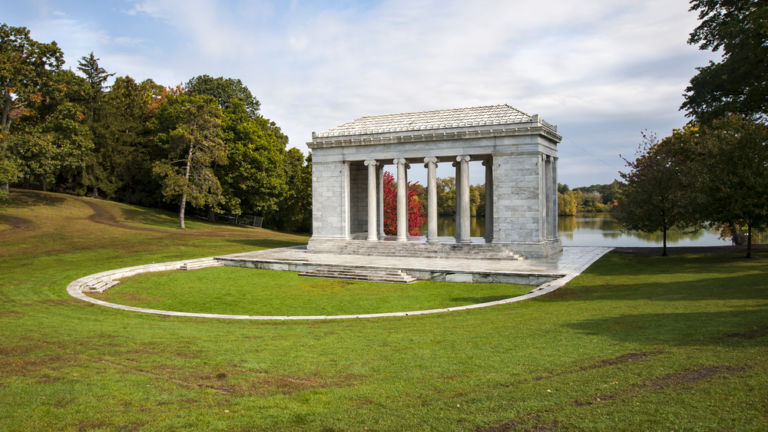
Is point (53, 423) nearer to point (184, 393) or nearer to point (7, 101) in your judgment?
point (184, 393)

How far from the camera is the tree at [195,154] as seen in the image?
52.9 metres

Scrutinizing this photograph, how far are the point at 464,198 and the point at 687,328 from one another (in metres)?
24.4

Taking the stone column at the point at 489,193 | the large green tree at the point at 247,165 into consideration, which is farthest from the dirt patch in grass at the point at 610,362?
the large green tree at the point at 247,165

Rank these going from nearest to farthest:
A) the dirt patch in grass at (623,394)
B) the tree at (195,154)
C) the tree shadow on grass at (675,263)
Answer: the dirt patch in grass at (623,394) < the tree shadow on grass at (675,263) < the tree at (195,154)

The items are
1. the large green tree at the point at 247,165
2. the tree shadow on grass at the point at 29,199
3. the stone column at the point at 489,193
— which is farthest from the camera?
the large green tree at the point at 247,165

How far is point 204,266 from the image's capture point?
33000mm

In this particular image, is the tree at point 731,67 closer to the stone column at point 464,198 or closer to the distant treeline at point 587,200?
the stone column at point 464,198

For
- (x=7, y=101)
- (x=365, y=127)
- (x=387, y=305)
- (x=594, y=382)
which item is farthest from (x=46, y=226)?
(x=594, y=382)

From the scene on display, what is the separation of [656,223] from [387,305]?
2207 cm

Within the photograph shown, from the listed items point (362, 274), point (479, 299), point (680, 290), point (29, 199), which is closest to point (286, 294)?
point (362, 274)

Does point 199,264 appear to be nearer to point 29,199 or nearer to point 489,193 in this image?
point 489,193

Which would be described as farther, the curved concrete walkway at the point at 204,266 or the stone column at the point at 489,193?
the stone column at the point at 489,193

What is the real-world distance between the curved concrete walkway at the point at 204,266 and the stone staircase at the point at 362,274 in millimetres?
7590

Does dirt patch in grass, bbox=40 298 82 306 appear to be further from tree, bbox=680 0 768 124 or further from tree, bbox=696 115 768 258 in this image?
tree, bbox=680 0 768 124
